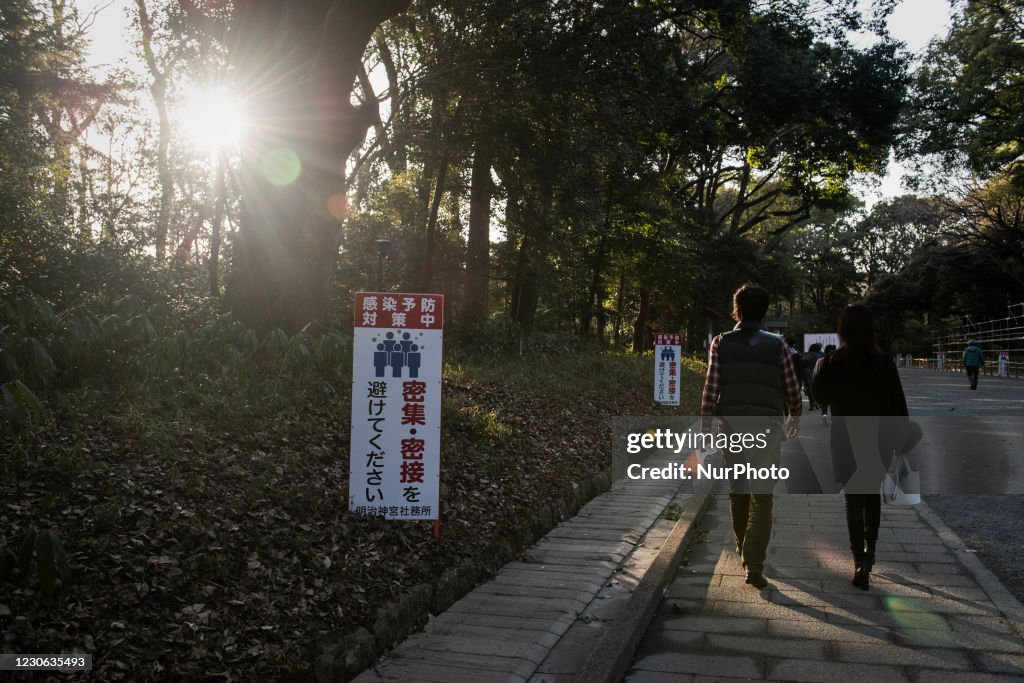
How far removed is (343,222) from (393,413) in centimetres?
1332

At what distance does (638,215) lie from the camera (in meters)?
27.3

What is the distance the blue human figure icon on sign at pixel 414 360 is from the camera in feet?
19.1

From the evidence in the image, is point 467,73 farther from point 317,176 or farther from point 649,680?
point 649,680

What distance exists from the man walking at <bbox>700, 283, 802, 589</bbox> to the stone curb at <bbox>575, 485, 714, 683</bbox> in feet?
1.98

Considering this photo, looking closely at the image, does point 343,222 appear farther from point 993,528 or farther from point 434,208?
point 993,528

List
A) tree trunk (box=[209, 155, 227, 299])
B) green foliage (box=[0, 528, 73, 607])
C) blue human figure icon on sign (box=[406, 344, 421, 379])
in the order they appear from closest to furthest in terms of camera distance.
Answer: green foliage (box=[0, 528, 73, 607]), blue human figure icon on sign (box=[406, 344, 421, 379]), tree trunk (box=[209, 155, 227, 299])

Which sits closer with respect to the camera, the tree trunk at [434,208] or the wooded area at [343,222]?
the wooded area at [343,222]

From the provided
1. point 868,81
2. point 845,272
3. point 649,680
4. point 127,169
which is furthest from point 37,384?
point 845,272

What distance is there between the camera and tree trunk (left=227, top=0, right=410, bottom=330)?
32.9 ft

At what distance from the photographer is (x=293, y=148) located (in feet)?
33.5

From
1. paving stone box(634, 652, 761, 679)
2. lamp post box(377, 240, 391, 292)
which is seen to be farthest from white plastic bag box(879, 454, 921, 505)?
lamp post box(377, 240, 391, 292)

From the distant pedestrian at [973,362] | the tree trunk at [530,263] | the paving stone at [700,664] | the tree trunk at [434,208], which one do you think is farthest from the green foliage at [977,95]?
the paving stone at [700,664]

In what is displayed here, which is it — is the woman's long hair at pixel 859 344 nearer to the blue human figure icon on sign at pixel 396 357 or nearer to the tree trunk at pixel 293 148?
the blue human figure icon on sign at pixel 396 357

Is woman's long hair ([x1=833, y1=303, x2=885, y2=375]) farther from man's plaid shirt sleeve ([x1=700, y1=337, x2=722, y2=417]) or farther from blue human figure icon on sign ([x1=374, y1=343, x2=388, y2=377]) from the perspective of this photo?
blue human figure icon on sign ([x1=374, y1=343, x2=388, y2=377])
